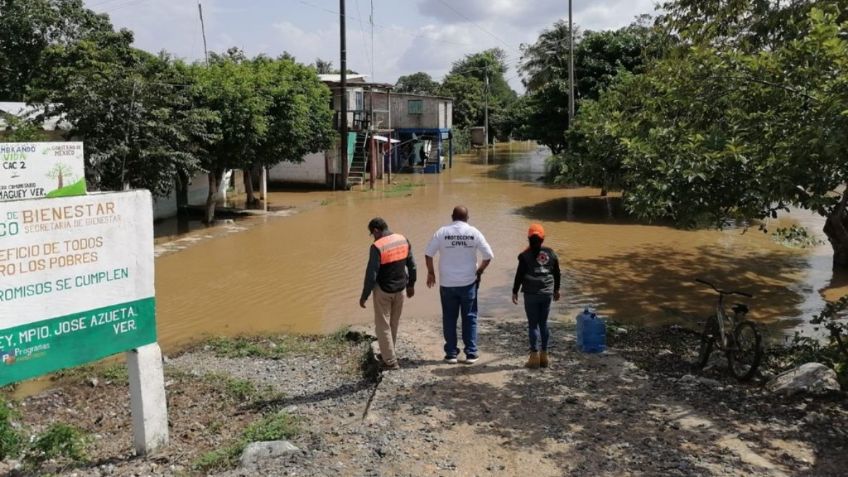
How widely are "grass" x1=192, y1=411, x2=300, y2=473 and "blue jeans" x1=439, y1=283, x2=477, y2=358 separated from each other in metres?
1.94

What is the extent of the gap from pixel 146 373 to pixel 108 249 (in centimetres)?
108

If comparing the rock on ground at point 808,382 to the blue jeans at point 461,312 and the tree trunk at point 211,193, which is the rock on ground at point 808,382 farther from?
the tree trunk at point 211,193

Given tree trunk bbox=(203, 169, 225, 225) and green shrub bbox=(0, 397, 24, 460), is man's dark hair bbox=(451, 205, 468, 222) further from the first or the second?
tree trunk bbox=(203, 169, 225, 225)

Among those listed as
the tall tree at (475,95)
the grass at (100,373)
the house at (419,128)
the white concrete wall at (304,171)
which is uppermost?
the tall tree at (475,95)

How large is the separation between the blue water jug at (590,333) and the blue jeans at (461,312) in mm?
1469

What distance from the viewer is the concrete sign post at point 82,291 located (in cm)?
461

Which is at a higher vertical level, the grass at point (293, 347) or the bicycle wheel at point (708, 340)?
the bicycle wheel at point (708, 340)

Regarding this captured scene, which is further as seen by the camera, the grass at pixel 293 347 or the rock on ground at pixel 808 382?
the grass at pixel 293 347

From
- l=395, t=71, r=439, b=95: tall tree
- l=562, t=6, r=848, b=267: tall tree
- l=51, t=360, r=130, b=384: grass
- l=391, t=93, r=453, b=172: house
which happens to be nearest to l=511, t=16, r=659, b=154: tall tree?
l=391, t=93, r=453, b=172: house

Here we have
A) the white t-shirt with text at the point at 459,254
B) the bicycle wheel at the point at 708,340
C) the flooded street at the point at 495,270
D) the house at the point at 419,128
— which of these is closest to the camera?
the white t-shirt with text at the point at 459,254

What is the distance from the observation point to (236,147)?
63.9 ft

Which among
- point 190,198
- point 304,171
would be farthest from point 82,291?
point 304,171

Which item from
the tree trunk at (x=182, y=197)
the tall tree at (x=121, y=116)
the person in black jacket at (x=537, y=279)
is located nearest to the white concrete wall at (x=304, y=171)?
the tree trunk at (x=182, y=197)

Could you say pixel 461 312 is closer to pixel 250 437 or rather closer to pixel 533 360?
pixel 533 360
